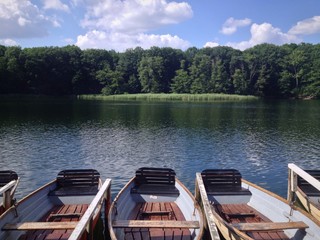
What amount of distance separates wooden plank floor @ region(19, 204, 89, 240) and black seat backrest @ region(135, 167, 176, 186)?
9.15 feet

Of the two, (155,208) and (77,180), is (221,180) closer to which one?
(155,208)

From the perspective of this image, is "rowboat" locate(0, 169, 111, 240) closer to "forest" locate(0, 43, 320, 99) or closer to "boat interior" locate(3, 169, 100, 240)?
"boat interior" locate(3, 169, 100, 240)

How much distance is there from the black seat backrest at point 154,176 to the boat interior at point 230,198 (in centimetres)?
159

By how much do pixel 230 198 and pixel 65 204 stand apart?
6.93 meters

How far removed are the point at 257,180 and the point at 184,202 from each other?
9956mm

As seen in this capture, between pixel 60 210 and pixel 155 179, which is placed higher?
pixel 155 179

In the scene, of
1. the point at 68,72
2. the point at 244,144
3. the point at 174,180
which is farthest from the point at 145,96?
the point at 174,180

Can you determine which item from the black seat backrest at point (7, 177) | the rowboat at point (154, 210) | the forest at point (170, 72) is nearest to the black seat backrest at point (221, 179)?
the rowboat at point (154, 210)

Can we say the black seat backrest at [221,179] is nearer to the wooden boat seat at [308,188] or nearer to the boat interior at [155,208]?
the boat interior at [155,208]

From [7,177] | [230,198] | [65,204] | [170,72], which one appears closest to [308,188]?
[230,198]

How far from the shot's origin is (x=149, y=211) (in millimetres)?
12117

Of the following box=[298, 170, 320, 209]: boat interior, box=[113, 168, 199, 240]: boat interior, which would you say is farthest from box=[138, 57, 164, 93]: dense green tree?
box=[298, 170, 320, 209]: boat interior

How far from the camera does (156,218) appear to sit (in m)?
11.6

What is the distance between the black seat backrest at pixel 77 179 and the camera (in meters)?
14.2
